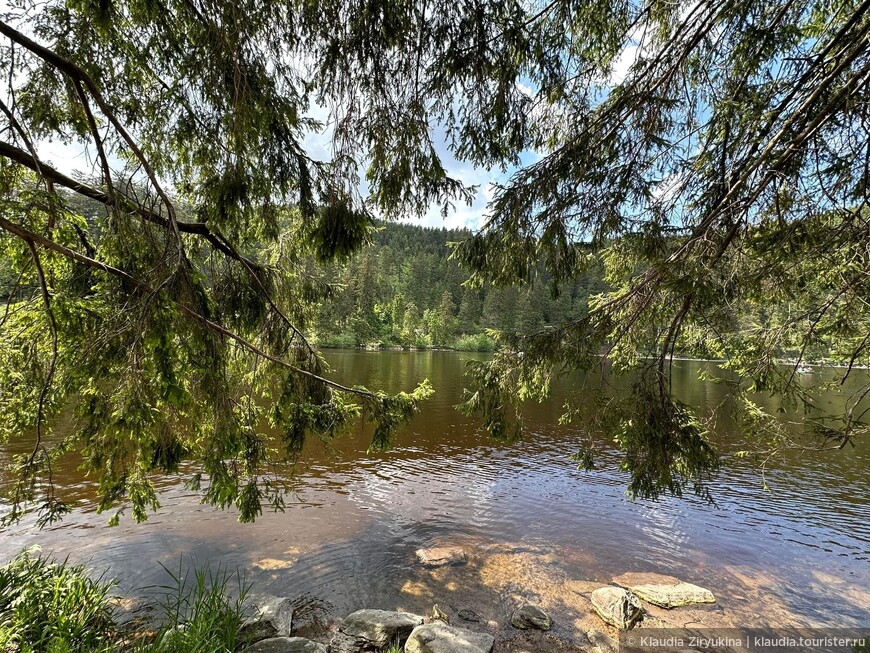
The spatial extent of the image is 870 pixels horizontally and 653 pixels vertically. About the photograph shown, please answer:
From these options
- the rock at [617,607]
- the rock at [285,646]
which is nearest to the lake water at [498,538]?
the rock at [617,607]

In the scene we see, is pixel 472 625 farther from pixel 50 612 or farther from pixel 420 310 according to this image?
pixel 420 310

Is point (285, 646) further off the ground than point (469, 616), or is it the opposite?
point (285, 646)

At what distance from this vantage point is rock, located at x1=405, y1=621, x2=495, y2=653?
4043 mm

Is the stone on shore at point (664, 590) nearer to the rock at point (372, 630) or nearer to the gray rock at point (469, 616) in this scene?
the gray rock at point (469, 616)

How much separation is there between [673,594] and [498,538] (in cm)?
282

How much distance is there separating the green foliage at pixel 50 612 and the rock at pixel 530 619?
4.24m

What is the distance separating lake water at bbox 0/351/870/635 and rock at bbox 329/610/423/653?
565mm

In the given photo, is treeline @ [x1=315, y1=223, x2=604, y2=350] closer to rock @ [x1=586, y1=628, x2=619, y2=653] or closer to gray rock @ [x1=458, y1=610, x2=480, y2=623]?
gray rock @ [x1=458, y1=610, x2=480, y2=623]

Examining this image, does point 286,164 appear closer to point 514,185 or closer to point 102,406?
point 514,185

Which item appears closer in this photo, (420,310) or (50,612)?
(50,612)


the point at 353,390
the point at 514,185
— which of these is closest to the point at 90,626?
the point at 353,390

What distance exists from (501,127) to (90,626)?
5840 mm

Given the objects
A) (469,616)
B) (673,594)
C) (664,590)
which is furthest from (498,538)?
(673,594)

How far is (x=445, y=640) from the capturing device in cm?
416
